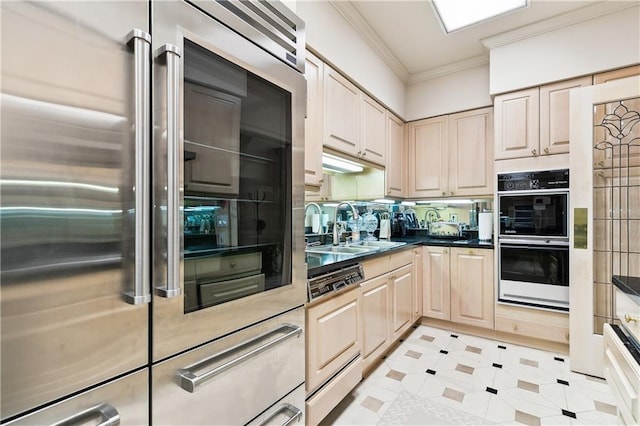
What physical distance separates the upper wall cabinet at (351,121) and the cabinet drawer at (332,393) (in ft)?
4.83

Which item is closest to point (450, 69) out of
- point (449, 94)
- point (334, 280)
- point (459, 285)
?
point (449, 94)

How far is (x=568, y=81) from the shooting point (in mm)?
2533

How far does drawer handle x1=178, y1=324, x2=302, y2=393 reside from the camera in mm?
803

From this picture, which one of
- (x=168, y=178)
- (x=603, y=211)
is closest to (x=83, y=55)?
(x=168, y=178)

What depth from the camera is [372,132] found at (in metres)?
2.78

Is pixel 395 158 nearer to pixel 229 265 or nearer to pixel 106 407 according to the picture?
pixel 229 265

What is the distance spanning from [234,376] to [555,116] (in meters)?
3.11

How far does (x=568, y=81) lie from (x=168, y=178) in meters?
3.23

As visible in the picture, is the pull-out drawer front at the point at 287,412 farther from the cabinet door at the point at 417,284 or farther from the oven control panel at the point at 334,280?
the cabinet door at the point at 417,284

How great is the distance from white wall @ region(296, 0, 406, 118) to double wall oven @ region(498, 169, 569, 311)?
54.7 inches

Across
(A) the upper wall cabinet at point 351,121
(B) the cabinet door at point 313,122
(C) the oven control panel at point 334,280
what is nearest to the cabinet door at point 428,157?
(A) the upper wall cabinet at point 351,121

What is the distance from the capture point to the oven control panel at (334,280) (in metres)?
1.46

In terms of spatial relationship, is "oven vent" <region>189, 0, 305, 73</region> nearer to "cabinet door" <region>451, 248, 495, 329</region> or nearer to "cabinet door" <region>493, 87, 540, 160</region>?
"cabinet door" <region>493, 87, 540, 160</region>

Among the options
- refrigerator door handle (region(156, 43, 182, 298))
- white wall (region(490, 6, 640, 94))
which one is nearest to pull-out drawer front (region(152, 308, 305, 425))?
refrigerator door handle (region(156, 43, 182, 298))
